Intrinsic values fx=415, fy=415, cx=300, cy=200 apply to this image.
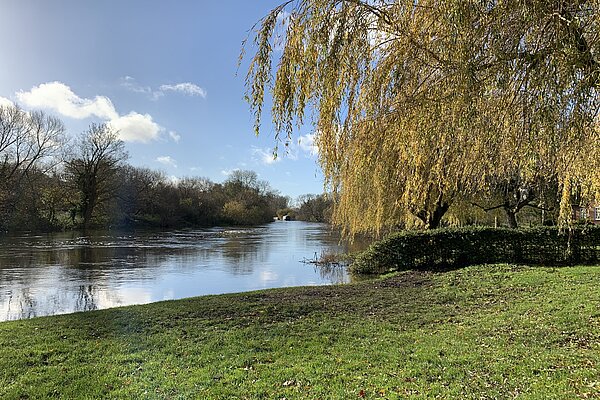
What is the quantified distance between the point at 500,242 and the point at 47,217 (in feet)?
116

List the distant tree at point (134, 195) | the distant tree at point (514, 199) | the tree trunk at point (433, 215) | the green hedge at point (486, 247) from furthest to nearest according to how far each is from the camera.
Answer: the distant tree at point (134, 195) → the distant tree at point (514, 199) → the tree trunk at point (433, 215) → the green hedge at point (486, 247)

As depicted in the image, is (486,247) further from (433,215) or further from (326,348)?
(326,348)

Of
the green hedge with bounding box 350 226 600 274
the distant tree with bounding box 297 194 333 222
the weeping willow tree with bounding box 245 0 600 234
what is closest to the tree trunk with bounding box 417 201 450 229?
the green hedge with bounding box 350 226 600 274

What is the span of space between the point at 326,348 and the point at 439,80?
3.46m

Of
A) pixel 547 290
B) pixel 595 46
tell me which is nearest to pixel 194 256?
pixel 547 290

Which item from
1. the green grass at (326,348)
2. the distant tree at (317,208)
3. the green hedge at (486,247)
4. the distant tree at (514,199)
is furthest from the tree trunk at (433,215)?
the green grass at (326,348)

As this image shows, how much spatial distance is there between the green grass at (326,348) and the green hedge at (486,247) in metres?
3.91

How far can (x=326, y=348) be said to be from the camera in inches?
204

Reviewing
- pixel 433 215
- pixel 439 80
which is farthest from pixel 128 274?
pixel 439 80

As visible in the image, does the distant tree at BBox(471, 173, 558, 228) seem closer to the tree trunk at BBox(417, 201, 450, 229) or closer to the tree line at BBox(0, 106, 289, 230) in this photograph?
the tree trunk at BBox(417, 201, 450, 229)

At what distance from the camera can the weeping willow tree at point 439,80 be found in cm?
274

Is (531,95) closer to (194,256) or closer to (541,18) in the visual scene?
(541,18)

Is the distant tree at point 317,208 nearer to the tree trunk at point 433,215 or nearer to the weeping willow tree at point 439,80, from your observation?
the weeping willow tree at point 439,80

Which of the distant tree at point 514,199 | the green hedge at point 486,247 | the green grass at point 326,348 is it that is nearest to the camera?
the green grass at point 326,348
